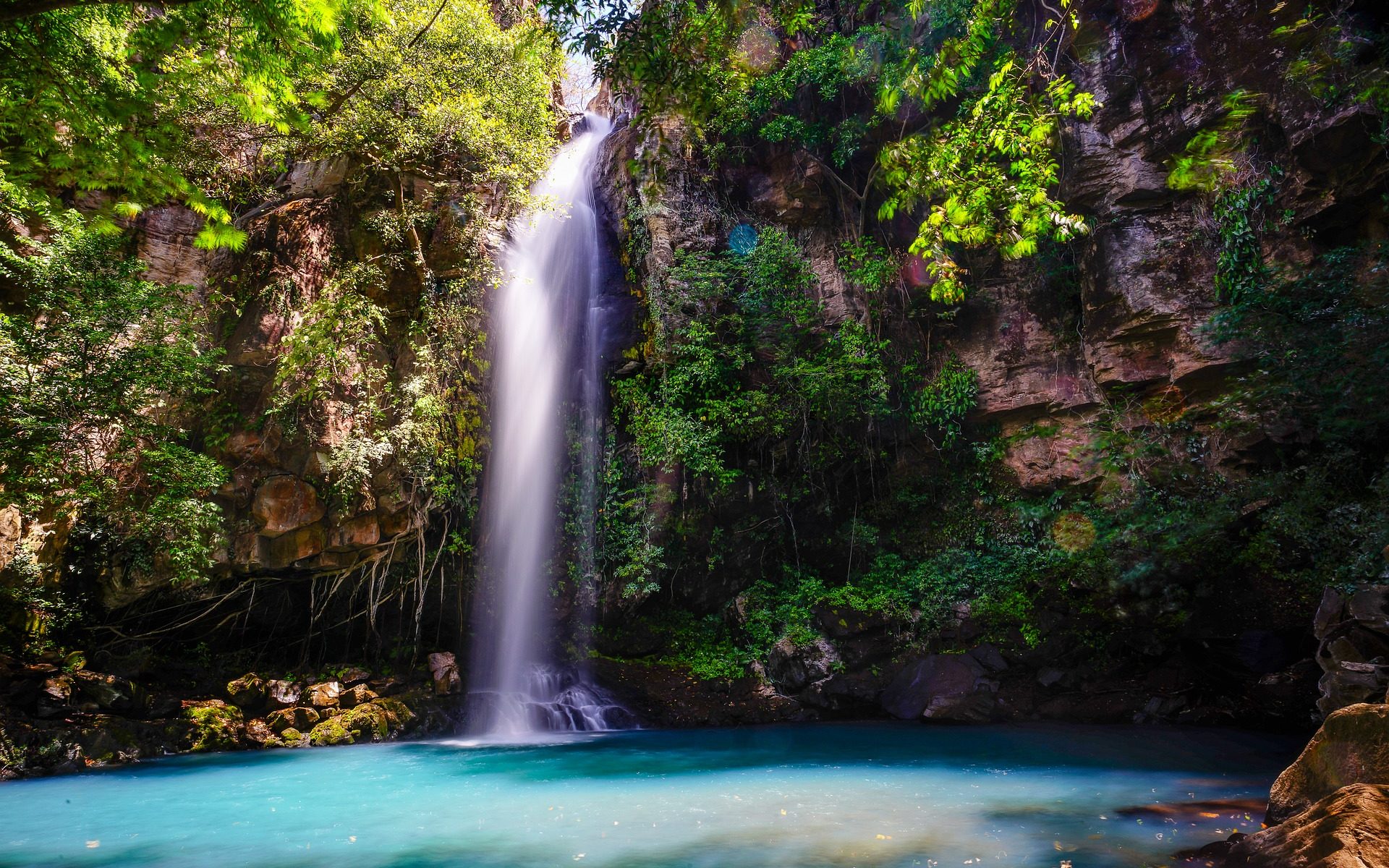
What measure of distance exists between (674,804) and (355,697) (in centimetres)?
667

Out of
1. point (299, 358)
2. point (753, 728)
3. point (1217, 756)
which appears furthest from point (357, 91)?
point (1217, 756)

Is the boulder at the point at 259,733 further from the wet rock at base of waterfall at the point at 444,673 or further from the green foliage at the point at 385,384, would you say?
the green foliage at the point at 385,384

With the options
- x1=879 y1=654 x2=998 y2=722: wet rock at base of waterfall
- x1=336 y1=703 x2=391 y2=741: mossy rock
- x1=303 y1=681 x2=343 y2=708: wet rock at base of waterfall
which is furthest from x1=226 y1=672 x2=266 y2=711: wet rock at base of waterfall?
x1=879 y1=654 x2=998 y2=722: wet rock at base of waterfall

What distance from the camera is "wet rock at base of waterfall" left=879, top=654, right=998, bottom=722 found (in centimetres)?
1008

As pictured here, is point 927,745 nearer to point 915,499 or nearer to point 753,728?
point 753,728

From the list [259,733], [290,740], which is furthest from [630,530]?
[259,733]

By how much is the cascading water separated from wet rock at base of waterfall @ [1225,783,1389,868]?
9.08m

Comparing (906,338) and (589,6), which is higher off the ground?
(906,338)

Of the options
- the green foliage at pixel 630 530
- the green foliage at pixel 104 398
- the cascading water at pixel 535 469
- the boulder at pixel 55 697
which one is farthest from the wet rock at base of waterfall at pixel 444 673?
the boulder at pixel 55 697

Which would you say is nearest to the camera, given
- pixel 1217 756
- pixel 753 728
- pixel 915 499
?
pixel 1217 756

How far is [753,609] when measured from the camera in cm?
1239

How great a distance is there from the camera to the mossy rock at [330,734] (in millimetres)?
9344

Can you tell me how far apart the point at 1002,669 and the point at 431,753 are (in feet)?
27.4

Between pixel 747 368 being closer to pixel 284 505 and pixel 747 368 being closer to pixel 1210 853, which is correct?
pixel 284 505
